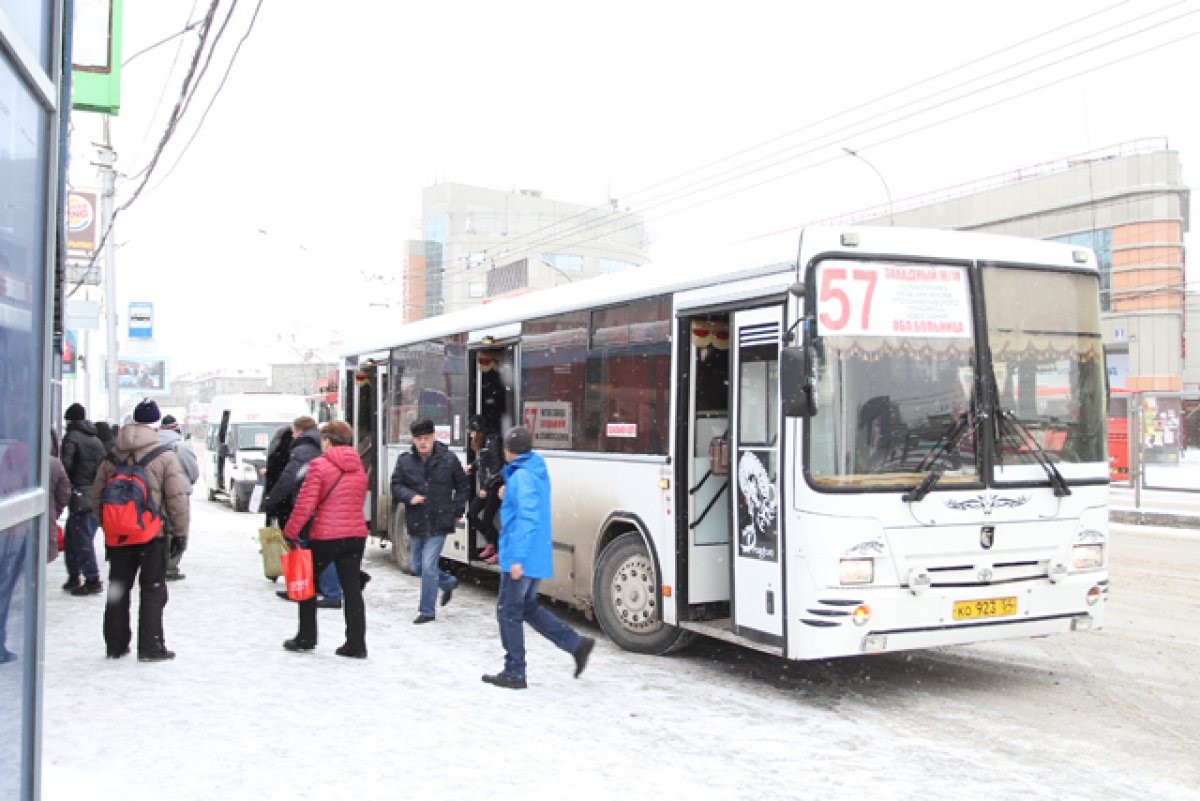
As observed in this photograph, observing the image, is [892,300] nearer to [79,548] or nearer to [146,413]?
[146,413]

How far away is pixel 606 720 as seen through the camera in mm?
6520

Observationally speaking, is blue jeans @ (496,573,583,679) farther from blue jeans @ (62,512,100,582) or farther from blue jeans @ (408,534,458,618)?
blue jeans @ (62,512,100,582)

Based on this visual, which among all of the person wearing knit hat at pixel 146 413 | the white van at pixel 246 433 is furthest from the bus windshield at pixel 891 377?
the white van at pixel 246 433

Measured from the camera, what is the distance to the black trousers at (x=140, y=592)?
24.9 ft

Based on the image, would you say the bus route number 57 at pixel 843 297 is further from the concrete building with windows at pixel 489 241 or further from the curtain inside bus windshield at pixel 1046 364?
the concrete building with windows at pixel 489 241

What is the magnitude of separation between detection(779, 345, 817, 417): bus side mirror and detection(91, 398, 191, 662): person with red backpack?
4407 mm

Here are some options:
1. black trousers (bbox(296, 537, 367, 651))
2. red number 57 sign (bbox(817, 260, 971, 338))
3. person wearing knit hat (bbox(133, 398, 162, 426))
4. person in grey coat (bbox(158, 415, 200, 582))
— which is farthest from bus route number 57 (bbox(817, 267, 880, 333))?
person in grey coat (bbox(158, 415, 200, 582))

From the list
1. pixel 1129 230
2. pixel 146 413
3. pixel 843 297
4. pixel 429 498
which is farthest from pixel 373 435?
pixel 1129 230

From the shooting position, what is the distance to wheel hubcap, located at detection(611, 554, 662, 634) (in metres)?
8.41

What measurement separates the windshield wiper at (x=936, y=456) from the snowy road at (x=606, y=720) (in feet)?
4.58

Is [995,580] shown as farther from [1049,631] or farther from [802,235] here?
[802,235]

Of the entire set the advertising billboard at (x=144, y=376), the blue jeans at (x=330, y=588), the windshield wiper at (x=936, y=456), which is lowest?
the blue jeans at (x=330, y=588)

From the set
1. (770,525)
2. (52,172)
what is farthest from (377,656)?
(52,172)

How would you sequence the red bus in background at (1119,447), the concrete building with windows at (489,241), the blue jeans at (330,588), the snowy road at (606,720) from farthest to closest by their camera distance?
the concrete building with windows at (489,241), the red bus in background at (1119,447), the blue jeans at (330,588), the snowy road at (606,720)
